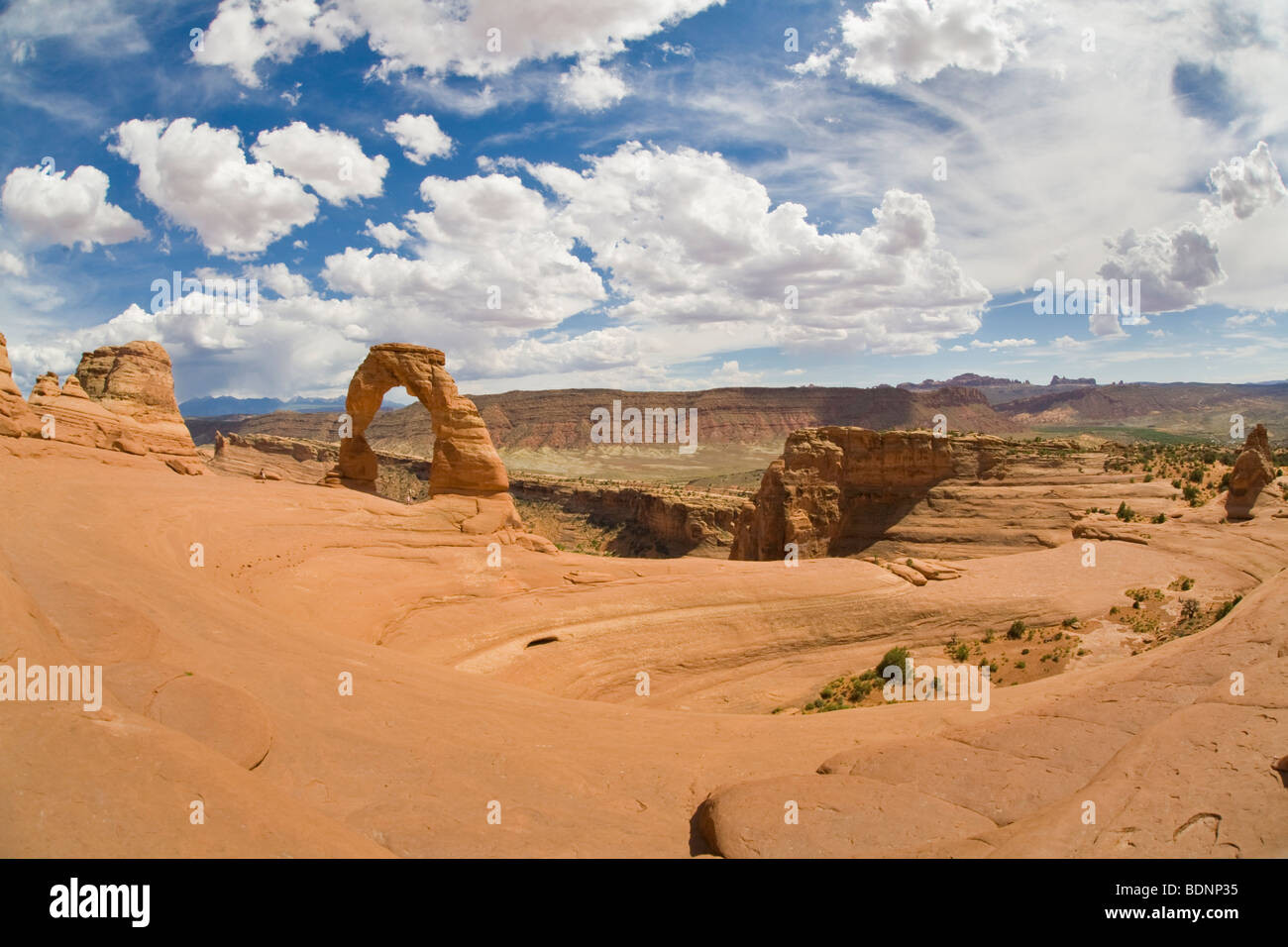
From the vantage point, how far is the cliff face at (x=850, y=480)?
37562 millimetres

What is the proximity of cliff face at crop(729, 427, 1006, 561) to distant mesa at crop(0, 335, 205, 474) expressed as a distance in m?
29.1

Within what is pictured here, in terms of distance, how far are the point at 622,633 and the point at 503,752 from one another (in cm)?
917

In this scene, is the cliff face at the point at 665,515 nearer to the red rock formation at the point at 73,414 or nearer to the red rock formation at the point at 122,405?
the red rock formation at the point at 122,405

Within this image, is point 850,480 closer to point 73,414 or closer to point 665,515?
point 665,515

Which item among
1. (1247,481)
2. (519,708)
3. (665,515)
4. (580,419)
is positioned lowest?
(519,708)

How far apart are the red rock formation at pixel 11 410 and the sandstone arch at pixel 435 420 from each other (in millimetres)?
9482

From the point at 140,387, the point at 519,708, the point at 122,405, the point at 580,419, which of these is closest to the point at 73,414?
the point at 122,405

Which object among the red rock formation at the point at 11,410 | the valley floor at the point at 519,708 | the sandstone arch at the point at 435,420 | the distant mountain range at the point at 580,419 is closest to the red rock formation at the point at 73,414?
the red rock formation at the point at 11,410

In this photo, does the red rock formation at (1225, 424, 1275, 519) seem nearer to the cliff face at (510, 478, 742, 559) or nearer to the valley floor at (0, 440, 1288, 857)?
the valley floor at (0, 440, 1288, 857)

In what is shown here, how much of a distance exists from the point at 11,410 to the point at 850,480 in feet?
122

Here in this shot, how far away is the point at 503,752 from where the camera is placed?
9234 mm

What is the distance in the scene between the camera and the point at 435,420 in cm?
2503

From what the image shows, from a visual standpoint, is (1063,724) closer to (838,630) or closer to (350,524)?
(838,630)
